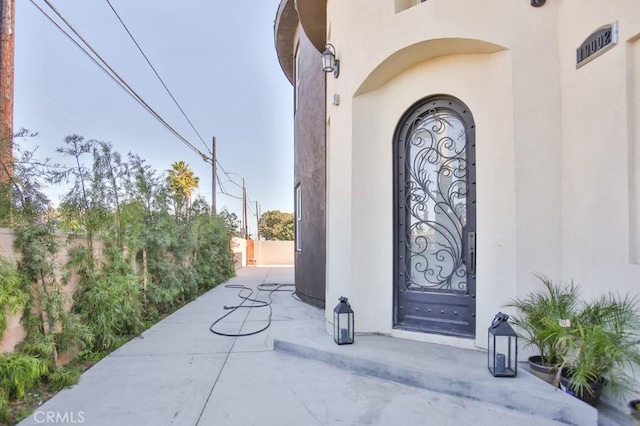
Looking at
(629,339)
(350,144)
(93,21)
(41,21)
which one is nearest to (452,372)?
(629,339)

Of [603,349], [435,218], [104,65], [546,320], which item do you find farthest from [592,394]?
[104,65]

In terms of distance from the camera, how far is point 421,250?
169 inches

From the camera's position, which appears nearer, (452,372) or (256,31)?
(452,372)

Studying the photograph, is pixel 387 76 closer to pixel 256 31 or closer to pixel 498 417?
pixel 498 417

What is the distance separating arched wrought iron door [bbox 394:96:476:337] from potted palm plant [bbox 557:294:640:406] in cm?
113

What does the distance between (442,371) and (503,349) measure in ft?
1.75

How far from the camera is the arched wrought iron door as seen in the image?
13.1 feet

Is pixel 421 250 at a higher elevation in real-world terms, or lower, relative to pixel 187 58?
lower

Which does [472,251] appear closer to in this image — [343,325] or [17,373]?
[343,325]

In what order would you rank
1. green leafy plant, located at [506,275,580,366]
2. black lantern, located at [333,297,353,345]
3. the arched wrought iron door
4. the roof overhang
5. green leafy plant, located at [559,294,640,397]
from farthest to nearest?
the roof overhang < black lantern, located at [333,297,353,345] < the arched wrought iron door < green leafy plant, located at [506,275,580,366] < green leafy plant, located at [559,294,640,397]

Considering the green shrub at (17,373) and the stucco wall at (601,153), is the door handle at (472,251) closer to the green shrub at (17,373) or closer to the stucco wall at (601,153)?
the stucco wall at (601,153)

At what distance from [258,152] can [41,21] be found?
17.8 m

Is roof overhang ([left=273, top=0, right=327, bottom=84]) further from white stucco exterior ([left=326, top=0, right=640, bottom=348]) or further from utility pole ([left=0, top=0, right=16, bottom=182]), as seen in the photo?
utility pole ([left=0, top=0, right=16, bottom=182])

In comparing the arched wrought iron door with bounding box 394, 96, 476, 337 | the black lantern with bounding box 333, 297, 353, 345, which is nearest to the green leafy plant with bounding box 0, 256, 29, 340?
the black lantern with bounding box 333, 297, 353, 345
